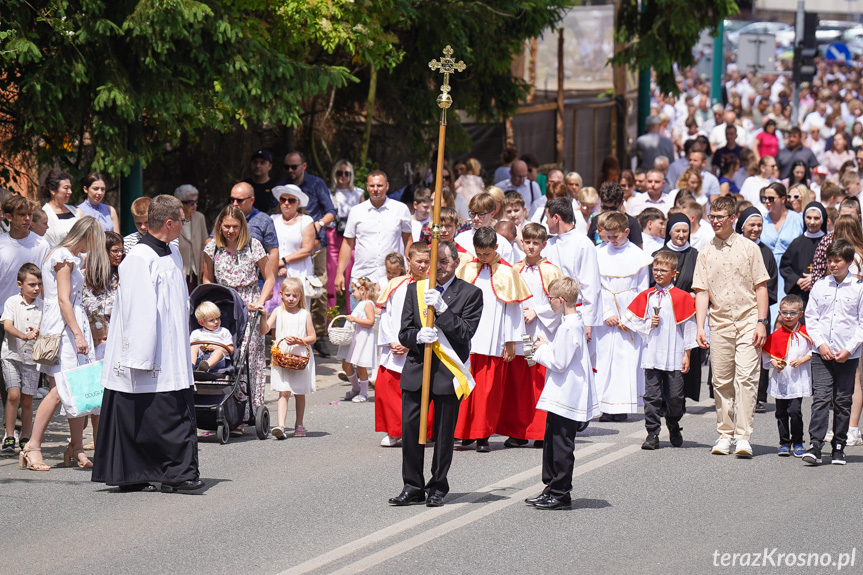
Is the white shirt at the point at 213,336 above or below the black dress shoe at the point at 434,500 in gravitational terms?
above

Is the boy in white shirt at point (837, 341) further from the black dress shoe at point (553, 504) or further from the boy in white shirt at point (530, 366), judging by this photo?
the black dress shoe at point (553, 504)

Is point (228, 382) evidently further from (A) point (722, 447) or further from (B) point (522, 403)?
(A) point (722, 447)

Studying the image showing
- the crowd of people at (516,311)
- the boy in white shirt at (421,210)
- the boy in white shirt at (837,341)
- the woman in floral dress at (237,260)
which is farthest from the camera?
the boy in white shirt at (421,210)

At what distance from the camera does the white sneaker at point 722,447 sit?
1048 centimetres

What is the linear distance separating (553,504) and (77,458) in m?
3.66

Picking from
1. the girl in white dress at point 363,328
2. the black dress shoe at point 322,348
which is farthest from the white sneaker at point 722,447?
the black dress shoe at point 322,348

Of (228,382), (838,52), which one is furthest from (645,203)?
(838,52)

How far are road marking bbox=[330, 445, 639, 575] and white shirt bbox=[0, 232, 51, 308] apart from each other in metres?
4.43

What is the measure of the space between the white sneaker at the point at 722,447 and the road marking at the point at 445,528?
0.88 meters

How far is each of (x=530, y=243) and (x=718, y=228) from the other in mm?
1533

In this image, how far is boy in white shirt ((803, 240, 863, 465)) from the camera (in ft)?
33.9

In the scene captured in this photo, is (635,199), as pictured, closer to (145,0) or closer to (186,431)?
(145,0)

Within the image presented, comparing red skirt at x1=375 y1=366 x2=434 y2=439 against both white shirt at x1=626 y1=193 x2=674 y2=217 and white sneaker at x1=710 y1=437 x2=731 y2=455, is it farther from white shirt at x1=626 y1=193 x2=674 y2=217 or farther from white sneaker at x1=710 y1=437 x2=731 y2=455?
white shirt at x1=626 y1=193 x2=674 y2=217

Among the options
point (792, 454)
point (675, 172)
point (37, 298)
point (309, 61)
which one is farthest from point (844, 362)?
point (675, 172)
